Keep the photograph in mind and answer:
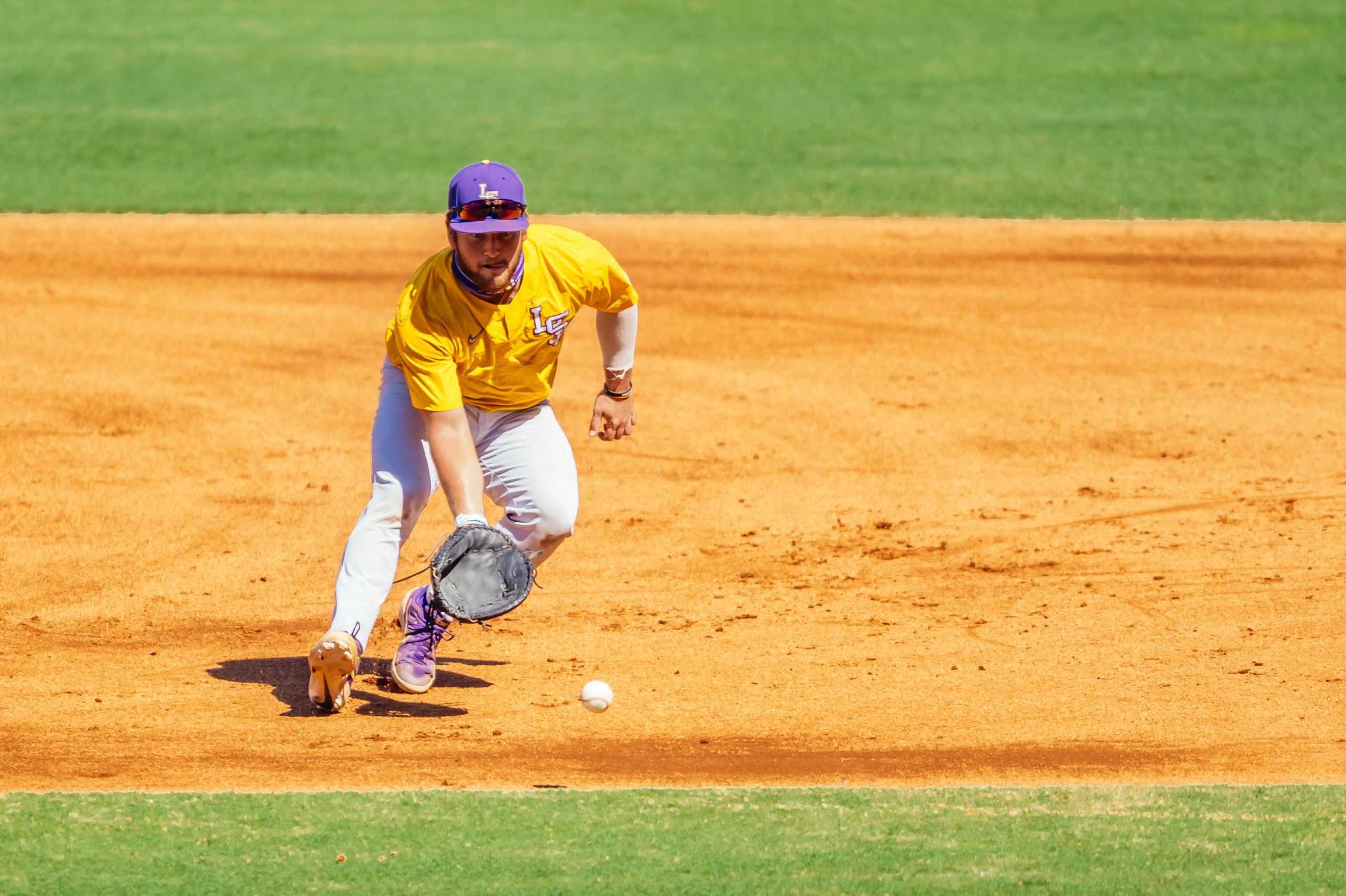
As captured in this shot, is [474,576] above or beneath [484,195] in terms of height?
beneath

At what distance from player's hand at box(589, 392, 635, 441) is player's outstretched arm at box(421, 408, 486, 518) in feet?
3.01

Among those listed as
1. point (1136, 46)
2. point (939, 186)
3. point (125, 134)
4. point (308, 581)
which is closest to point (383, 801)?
point (308, 581)

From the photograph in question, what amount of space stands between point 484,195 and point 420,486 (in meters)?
1.21

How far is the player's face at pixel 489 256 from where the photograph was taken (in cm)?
623

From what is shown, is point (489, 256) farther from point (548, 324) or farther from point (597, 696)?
point (597, 696)

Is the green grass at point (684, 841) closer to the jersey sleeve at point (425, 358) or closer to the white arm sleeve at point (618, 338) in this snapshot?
the jersey sleeve at point (425, 358)

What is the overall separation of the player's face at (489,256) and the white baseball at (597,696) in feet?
5.05

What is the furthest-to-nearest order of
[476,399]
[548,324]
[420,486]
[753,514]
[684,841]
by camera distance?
1. [753,514]
2. [476,399]
3. [420,486]
4. [548,324]
5. [684,841]

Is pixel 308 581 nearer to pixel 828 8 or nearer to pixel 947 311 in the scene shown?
pixel 947 311

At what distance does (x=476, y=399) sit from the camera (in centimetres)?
681

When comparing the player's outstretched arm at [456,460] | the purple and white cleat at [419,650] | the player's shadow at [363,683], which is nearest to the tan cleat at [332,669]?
the player's shadow at [363,683]

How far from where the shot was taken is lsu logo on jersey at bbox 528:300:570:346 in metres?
6.52

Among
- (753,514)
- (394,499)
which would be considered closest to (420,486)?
(394,499)

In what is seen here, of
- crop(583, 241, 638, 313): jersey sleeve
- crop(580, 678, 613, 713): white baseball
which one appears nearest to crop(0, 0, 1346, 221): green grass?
crop(583, 241, 638, 313): jersey sleeve
